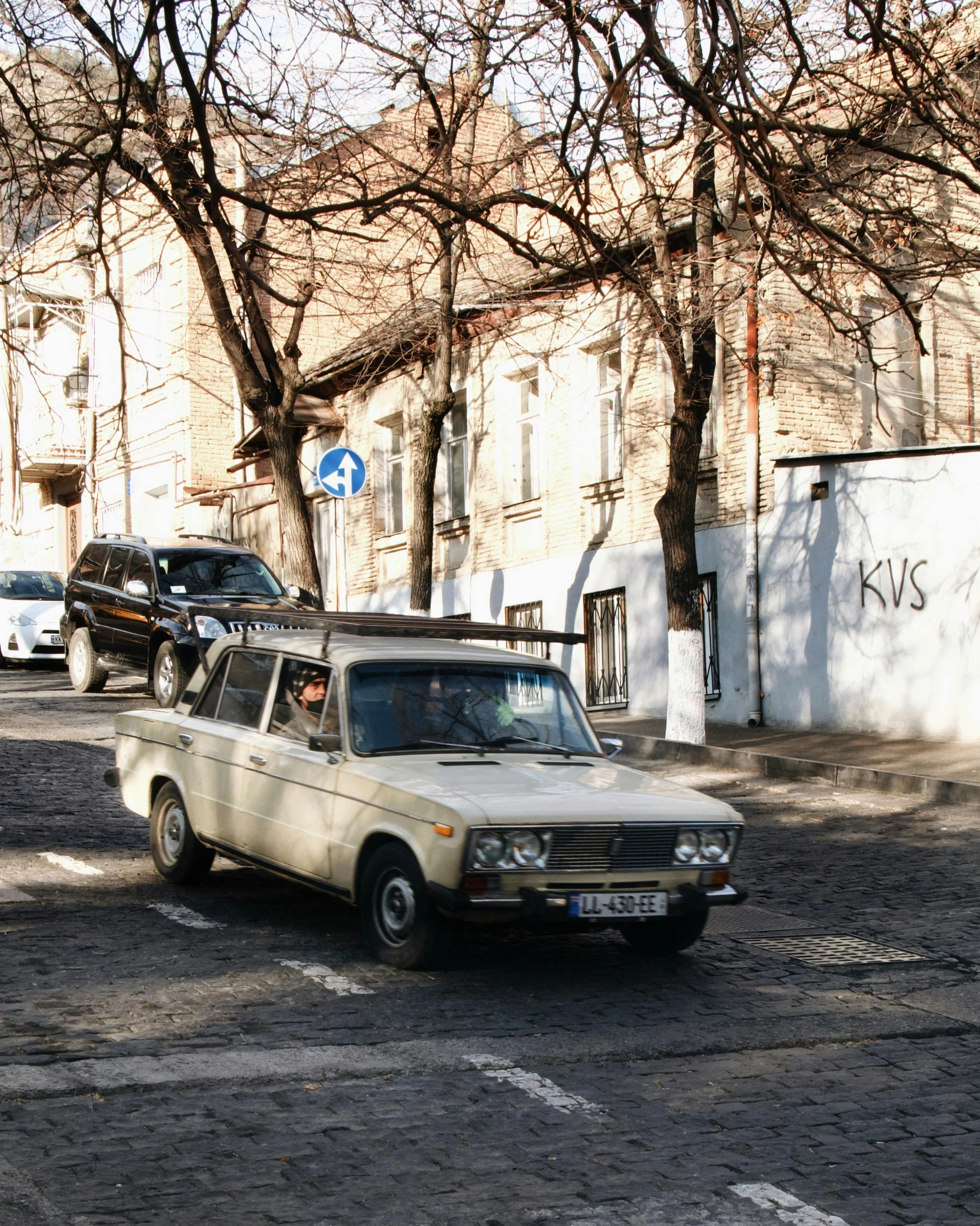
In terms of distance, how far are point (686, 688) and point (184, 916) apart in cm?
910

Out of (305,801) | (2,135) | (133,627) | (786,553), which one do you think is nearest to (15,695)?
(133,627)

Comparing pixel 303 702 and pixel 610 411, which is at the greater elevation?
pixel 610 411

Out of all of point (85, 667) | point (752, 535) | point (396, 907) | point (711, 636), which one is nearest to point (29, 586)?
point (85, 667)

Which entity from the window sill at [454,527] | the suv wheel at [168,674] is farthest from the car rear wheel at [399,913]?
the window sill at [454,527]

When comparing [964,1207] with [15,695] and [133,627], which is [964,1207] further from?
[15,695]

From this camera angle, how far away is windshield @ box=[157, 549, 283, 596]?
19.1 metres

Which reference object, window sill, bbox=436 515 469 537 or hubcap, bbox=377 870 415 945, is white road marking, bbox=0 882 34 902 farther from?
window sill, bbox=436 515 469 537

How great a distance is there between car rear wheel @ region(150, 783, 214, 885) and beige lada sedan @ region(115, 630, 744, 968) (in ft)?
0.05

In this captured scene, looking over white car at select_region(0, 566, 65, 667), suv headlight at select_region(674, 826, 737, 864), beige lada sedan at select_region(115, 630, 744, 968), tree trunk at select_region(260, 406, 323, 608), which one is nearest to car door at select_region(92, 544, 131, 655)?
tree trunk at select_region(260, 406, 323, 608)

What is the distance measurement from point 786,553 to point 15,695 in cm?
1033

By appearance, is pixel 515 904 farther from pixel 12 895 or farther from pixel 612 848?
pixel 12 895

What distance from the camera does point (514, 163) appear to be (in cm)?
1275

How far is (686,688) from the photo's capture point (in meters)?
16.6

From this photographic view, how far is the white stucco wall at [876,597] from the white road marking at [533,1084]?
1184 cm
